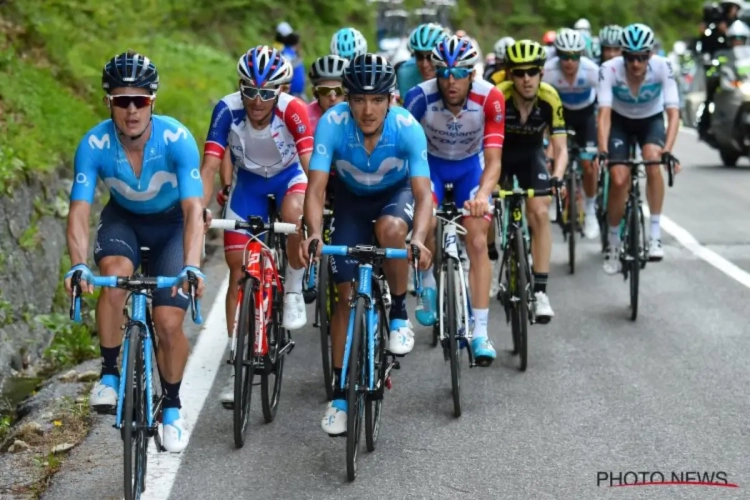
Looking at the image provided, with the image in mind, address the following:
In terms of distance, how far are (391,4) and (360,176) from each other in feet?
102

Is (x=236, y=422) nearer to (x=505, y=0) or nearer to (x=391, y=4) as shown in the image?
(x=391, y=4)

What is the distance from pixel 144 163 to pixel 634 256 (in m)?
5.08

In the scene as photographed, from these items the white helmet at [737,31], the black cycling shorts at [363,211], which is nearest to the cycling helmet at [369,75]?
the black cycling shorts at [363,211]

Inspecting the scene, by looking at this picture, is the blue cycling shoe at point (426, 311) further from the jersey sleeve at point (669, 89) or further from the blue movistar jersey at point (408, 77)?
the blue movistar jersey at point (408, 77)

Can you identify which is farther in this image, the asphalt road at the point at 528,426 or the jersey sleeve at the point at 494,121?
the jersey sleeve at the point at 494,121

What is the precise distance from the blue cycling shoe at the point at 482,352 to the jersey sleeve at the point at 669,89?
399 cm

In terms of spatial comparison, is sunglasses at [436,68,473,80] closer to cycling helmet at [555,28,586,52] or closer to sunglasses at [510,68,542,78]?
sunglasses at [510,68,542,78]

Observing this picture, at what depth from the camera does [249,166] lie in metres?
8.48

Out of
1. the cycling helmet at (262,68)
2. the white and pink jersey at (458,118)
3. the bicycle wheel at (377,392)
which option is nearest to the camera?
the bicycle wheel at (377,392)

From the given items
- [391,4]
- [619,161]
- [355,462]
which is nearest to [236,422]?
[355,462]

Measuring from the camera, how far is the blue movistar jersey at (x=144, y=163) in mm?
6383

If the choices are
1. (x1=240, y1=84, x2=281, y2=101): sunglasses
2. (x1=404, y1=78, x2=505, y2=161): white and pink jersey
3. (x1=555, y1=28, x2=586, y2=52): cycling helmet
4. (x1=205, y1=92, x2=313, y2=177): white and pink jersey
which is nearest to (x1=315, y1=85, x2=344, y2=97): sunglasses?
(x1=404, y1=78, x2=505, y2=161): white and pink jersey

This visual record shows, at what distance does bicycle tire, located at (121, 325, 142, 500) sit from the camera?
5.66m

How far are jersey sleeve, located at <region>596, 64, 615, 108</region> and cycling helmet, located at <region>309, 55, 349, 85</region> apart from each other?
290 centimetres
